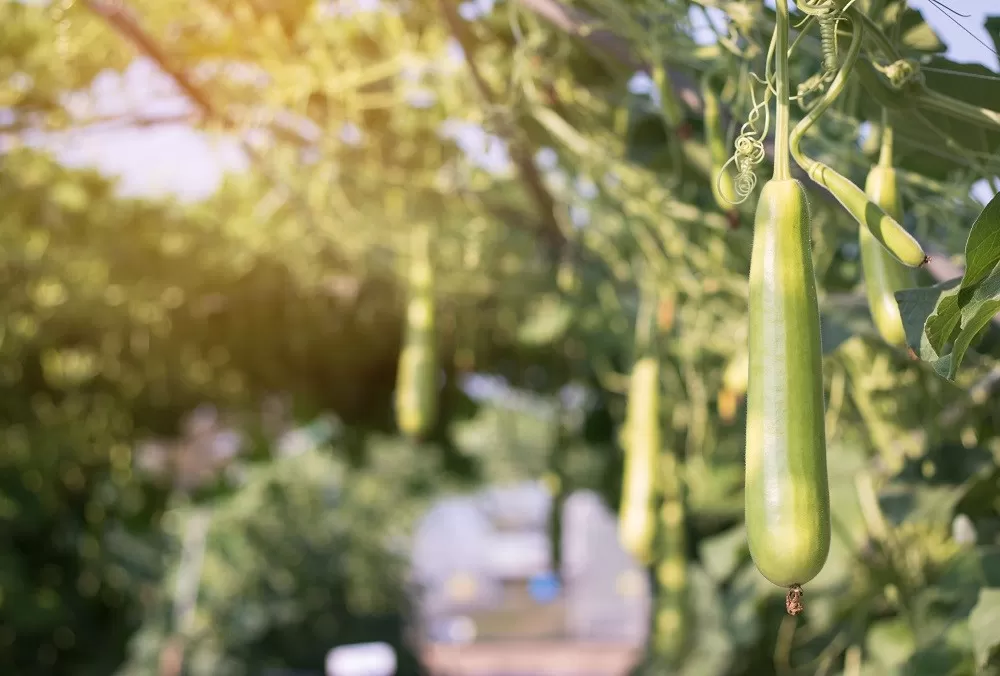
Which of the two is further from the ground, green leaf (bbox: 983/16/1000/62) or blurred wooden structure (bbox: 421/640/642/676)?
green leaf (bbox: 983/16/1000/62)

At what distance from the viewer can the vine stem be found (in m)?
0.46

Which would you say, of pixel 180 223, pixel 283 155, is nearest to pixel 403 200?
pixel 283 155

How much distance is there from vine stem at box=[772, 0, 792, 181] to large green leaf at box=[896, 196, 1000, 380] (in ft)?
0.42

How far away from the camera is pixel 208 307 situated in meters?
2.33

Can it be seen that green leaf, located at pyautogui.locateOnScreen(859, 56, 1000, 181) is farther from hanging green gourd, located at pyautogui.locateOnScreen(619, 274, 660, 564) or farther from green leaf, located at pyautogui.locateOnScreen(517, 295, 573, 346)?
green leaf, located at pyautogui.locateOnScreen(517, 295, 573, 346)

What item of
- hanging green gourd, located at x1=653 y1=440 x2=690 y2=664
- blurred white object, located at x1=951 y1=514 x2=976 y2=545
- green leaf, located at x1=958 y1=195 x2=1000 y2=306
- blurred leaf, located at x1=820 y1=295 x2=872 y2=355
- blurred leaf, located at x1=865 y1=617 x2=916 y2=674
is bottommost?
hanging green gourd, located at x1=653 y1=440 x2=690 y2=664

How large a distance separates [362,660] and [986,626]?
187 inches

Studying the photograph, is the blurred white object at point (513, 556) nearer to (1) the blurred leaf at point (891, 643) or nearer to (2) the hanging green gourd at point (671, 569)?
(2) the hanging green gourd at point (671, 569)

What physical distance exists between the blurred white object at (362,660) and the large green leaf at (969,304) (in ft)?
16.3

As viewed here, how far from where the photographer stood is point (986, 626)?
90cm

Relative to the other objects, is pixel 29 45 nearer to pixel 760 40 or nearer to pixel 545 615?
pixel 760 40

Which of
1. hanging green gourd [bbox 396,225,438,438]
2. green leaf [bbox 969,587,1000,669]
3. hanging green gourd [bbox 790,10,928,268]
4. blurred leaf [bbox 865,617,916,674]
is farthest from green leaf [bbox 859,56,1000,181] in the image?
hanging green gourd [bbox 396,225,438,438]

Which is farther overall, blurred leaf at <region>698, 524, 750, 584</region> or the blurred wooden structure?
the blurred wooden structure

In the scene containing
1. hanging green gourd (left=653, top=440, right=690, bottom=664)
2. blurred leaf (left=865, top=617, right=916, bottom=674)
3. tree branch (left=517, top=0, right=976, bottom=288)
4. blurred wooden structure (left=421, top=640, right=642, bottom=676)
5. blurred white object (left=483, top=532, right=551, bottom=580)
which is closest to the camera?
tree branch (left=517, top=0, right=976, bottom=288)
